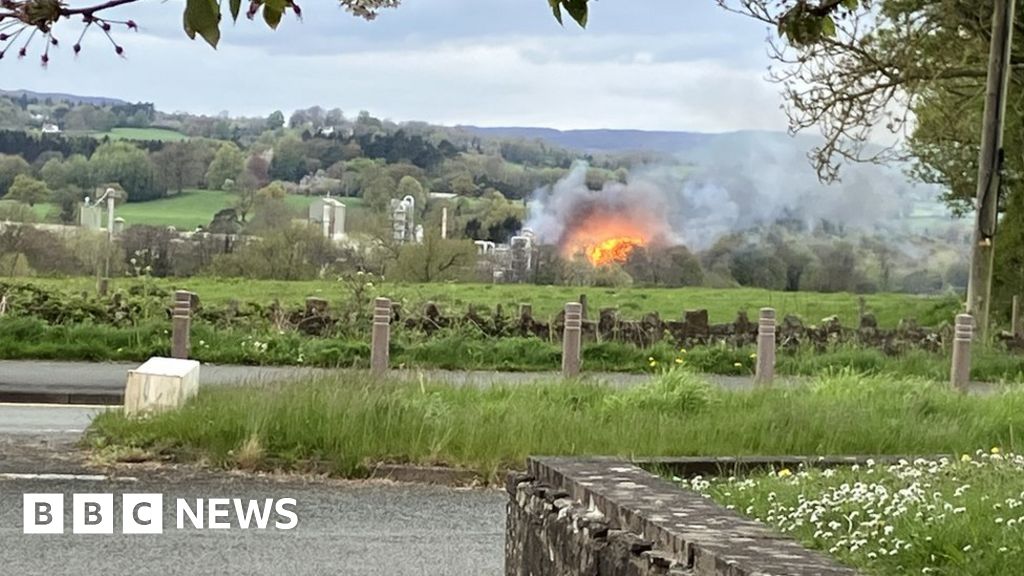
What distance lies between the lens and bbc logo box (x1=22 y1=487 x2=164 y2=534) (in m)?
8.72

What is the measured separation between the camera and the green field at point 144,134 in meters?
27.9

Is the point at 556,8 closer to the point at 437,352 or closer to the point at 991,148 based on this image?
the point at 437,352

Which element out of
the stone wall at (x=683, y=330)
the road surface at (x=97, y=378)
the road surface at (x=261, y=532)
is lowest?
the road surface at (x=97, y=378)

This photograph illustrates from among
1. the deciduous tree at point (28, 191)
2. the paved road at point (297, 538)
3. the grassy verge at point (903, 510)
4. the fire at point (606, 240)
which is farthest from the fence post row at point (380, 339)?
the deciduous tree at point (28, 191)

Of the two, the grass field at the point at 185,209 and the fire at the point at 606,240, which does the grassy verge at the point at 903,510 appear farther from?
the grass field at the point at 185,209

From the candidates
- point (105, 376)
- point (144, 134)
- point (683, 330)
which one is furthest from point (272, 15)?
point (144, 134)

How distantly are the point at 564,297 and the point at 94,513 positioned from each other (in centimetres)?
1478

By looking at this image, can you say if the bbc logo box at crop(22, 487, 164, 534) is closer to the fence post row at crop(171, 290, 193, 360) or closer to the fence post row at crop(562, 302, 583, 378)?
the fence post row at crop(562, 302, 583, 378)

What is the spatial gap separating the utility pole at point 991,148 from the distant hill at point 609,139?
29.2 feet

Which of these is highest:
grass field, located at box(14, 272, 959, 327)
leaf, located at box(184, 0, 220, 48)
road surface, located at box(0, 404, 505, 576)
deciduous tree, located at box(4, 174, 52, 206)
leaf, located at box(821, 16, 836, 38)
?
leaf, located at box(821, 16, 836, 38)

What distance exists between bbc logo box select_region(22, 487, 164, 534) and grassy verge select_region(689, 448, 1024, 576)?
4.15 meters

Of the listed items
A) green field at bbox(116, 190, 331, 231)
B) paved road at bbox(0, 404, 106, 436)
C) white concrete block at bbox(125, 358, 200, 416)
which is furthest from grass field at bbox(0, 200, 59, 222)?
white concrete block at bbox(125, 358, 200, 416)

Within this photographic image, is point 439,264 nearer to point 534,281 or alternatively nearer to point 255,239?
point 534,281

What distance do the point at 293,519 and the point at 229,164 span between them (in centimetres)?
1957
